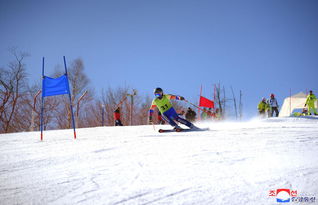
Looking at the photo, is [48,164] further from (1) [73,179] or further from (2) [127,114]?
(2) [127,114]

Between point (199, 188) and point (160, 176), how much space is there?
0.46m

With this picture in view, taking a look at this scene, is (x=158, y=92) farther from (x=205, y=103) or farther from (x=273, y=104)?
(x=273, y=104)

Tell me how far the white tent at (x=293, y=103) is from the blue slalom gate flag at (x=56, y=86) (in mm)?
23563

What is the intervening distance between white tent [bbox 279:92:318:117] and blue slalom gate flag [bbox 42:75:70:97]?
23.6 metres

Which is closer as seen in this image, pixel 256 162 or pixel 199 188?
pixel 199 188

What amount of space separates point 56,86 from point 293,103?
25165 millimetres

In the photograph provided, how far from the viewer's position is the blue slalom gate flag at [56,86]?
21.4 feet

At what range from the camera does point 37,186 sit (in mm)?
2100

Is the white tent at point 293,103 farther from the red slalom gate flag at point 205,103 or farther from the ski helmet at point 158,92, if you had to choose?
the ski helmet at point 158,92

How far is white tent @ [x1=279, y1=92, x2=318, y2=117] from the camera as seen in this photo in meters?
22.8

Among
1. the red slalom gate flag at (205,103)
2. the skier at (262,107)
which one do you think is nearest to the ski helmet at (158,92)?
the red slalom gate flag at (205,103)

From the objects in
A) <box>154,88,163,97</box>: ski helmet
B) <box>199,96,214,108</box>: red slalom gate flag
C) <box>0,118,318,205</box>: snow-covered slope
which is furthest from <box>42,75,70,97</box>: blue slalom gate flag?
<box>199,96,214,108</box>: red slalom gate flag

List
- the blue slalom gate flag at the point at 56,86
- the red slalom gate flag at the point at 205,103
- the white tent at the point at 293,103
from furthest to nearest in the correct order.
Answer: the white tent at the point at 293,103
the red slalom gate flag at the point at 205,103
the blue slalom gate flag at the point at 56,86

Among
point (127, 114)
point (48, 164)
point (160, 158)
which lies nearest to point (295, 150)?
point (160, 158)
